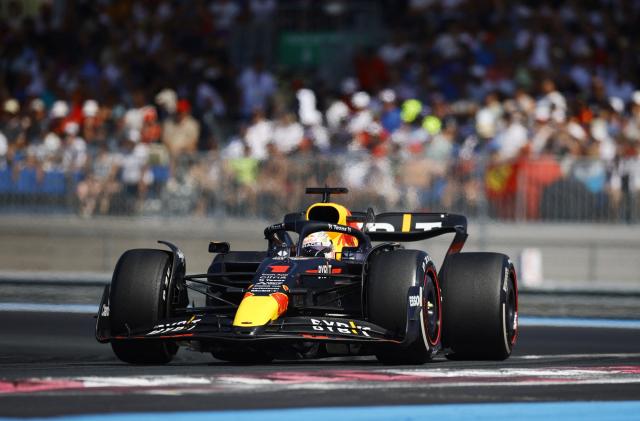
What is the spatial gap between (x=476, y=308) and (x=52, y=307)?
25.2 feet

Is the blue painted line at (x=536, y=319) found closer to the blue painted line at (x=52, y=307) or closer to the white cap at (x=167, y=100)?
the blue painted line at (x=52, y=307)

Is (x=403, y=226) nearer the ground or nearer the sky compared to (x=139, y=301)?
nearer the sky

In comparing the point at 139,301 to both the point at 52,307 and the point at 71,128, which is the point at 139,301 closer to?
the point at 52,307

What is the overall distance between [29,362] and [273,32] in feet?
58.9

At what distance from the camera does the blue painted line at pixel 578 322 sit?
15.0 meters

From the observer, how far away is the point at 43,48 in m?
27.7

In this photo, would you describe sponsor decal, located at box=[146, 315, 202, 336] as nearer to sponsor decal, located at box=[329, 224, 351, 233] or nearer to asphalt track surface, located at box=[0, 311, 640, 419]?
asphalt track surface, located at box=[0, 311, 640, 419]

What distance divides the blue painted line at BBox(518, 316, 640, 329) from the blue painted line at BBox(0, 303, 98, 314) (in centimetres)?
476

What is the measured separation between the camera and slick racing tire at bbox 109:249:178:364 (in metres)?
9.65

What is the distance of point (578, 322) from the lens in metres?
15.4

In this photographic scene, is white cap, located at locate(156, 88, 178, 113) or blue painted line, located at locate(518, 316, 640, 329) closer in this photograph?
blue painted line, located at locate(518, 316, 640, 329)

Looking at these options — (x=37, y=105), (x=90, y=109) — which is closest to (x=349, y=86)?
(x=90, y=109)

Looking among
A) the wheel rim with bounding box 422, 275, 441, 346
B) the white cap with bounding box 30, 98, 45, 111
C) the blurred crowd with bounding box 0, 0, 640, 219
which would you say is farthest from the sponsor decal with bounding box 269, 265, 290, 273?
the white cap with bounding box 30, 98, 45, 111

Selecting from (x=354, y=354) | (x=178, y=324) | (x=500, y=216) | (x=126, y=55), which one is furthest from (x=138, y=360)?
(x=126, y=55)
